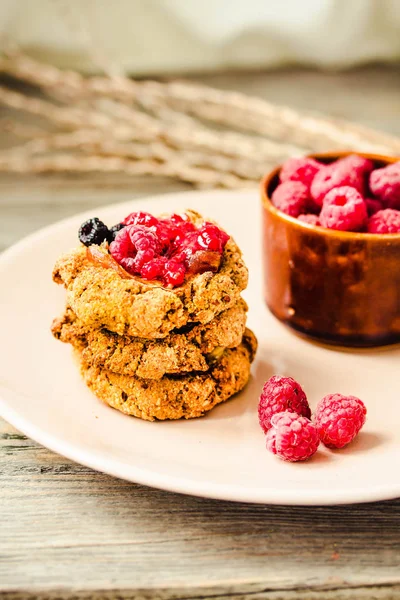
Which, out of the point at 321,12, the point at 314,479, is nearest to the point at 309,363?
the point at 314,479

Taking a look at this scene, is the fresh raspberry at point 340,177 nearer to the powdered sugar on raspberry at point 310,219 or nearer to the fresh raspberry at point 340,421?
the powdered sugar on raspberry at point 310,219

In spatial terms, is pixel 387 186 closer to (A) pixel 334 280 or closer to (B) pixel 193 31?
(A) pixel 334 280

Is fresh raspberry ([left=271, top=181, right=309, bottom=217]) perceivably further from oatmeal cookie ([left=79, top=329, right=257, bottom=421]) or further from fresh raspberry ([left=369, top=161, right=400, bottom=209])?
oatmeal cookie ([left=79, top=329, right=257, bottom=421])

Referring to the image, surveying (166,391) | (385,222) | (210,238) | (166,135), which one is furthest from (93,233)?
(166,135)

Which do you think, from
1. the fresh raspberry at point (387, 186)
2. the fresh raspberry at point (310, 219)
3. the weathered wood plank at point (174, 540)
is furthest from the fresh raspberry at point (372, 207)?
the weathered wood plank at point (174, 540)

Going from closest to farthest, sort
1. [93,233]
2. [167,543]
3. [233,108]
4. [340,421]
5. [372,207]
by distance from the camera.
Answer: [167,543] → [340,421] → [93,233] → [372,207] → [233,108]

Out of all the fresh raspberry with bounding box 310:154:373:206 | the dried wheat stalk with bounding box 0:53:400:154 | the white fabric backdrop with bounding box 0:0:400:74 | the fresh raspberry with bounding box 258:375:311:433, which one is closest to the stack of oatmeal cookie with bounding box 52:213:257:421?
the fresh raspberry with bounding box 258:375:311:433
